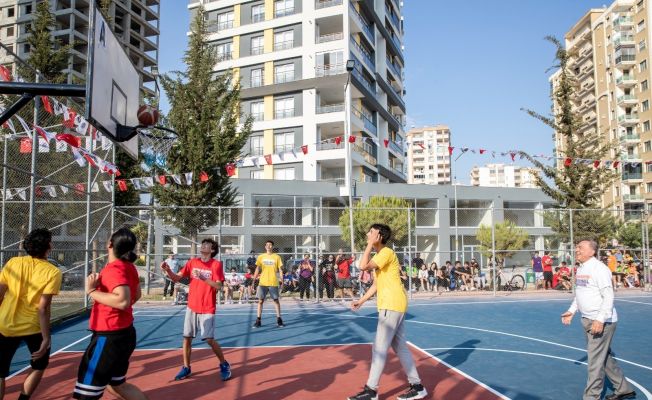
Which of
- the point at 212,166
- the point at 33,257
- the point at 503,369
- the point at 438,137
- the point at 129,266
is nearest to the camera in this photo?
the point at 129,266

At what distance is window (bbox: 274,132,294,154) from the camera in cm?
4072

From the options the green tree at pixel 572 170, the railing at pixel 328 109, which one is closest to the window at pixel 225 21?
the railing at pixel 328 109

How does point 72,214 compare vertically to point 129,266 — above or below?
above

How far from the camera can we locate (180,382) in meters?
6.89

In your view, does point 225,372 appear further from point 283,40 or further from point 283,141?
point 283,40

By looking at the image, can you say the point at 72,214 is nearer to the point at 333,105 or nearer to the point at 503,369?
the point at 503,369

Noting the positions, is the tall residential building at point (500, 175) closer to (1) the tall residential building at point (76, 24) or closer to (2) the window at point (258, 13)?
(1) the tall residential building at point (76, 24)

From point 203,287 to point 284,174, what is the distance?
3408 centimetres

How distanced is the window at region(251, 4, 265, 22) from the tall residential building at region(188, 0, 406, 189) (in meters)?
0.09

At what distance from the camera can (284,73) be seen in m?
41.3

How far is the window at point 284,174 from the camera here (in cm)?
4099

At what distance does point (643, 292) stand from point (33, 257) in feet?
72.5

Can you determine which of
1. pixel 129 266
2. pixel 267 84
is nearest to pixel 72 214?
pixel 129 266

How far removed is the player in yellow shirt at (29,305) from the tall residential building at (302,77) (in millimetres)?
33102
